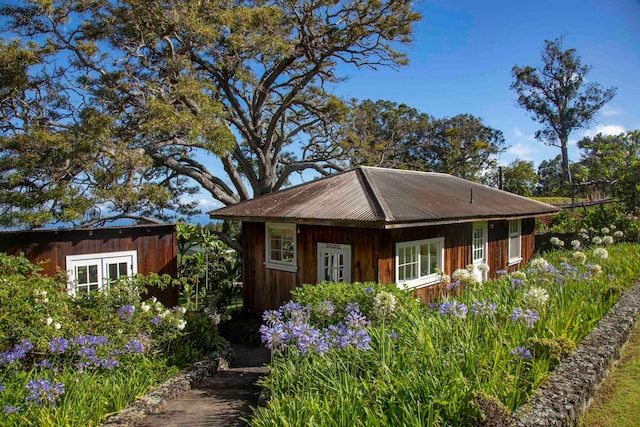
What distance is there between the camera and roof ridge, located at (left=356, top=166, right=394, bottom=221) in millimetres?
7746

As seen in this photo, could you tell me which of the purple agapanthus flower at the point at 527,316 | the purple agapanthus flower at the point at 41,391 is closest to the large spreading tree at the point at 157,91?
the purple agapanthus flower at the point at 41,391

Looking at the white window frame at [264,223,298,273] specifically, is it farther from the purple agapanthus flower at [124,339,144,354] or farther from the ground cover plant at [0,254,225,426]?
the purple agapanthus flower at [124,339,144,354]

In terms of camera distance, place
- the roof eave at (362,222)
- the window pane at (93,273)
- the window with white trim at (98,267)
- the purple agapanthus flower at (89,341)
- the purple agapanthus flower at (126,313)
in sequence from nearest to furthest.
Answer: the purple agapanthus flower at (89,341)
the purple agapanthus flower at (126,313)
the roof eave at (362,222)
the window with white trim at (98,267)
the window pane at (93,273)

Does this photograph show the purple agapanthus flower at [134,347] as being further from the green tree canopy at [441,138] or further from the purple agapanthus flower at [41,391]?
the green tree canopy at [441,138]

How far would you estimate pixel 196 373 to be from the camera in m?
6.50

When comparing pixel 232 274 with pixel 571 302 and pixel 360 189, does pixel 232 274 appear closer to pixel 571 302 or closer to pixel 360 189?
pixel 360 189

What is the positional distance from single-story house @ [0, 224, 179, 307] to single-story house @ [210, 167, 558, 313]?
5.50 ft

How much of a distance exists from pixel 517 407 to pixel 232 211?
840 centimetres

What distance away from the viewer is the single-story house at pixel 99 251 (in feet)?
28.6

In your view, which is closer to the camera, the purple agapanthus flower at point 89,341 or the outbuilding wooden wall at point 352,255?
the purple agapanthus flower at point 89,341

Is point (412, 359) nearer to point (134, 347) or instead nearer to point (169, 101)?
point (134, 347)

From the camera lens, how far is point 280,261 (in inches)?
400

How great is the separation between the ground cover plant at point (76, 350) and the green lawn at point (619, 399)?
5.37 metres

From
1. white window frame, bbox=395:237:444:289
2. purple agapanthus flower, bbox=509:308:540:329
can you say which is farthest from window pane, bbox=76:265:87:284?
purple agapanthus flower, bbox=509:308:540:329
